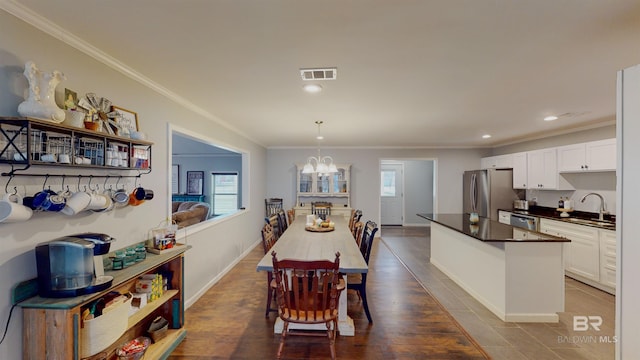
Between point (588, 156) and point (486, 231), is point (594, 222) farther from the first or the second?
point (486, 231)

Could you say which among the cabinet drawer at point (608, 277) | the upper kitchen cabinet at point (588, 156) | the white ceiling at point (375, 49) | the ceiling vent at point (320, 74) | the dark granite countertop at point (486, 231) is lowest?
the cabinet drawer at point (608, 277)

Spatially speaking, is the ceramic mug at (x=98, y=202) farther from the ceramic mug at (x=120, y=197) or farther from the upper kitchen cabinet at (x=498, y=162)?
the upper kitchen cabinet at (x=498, y=162)

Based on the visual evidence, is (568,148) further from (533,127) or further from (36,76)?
(36,76)

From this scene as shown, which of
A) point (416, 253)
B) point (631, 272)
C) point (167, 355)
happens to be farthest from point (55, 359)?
point (416, 253)

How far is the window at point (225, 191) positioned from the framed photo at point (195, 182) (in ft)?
1.30

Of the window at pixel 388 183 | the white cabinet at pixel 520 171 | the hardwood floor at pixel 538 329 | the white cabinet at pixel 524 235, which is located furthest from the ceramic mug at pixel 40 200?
the window at pixel 388 183

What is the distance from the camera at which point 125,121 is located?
6.89ft

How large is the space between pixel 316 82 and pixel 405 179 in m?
6.87

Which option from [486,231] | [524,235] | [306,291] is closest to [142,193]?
[306,291]

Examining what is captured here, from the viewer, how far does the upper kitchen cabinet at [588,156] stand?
3.70 m

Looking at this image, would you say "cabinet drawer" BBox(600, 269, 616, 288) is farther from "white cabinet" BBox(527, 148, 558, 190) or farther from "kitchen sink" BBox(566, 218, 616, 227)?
"white cabinet" BBox(527, 148, 558, 190)

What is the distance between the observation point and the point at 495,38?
5.37 ft
